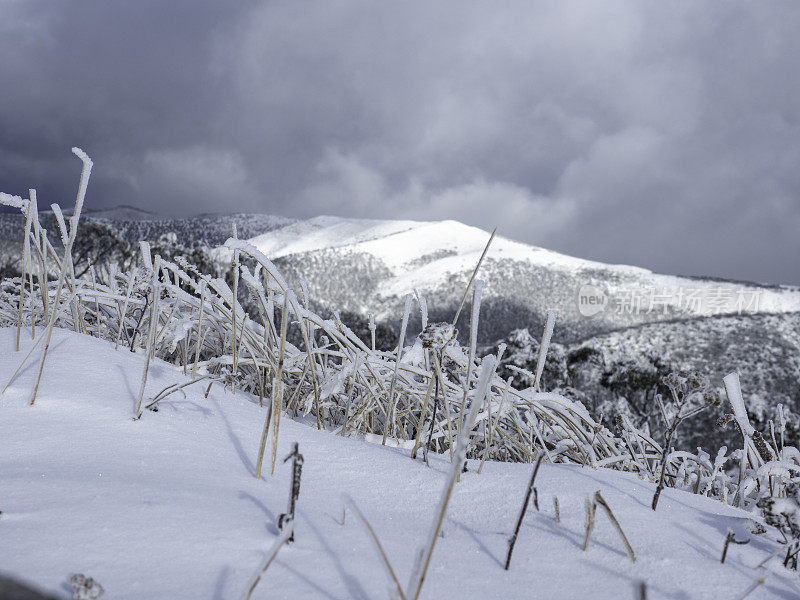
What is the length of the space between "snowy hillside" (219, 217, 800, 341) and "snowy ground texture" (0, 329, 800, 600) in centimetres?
4654

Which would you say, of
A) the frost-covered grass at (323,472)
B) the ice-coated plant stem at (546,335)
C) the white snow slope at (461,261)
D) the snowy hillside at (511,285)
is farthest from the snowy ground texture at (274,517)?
the white snow slope at (461,261)

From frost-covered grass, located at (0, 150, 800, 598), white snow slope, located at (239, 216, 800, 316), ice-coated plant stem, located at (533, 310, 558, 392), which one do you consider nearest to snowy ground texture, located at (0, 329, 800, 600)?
frost-covered grass, located at (0, 150, 800, 598)

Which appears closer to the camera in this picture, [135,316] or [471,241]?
[135,316]

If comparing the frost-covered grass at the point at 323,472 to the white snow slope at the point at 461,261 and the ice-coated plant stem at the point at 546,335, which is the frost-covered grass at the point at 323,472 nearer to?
the ice-coated plant stem at the point at 546,335

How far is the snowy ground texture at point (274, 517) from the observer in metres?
0.54

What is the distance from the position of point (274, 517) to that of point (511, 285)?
8097cm

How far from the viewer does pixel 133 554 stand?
21.2 inches

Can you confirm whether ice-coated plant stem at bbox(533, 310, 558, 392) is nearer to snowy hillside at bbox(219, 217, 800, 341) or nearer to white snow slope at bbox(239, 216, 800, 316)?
snowy hillside at bbox(219, 217, 800, 341)

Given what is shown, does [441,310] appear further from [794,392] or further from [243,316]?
[243,316]

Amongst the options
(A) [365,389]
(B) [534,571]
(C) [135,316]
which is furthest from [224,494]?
(C) [135,316]

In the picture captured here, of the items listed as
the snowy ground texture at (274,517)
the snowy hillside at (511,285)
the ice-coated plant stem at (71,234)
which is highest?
the snowy hillside at (511,285)

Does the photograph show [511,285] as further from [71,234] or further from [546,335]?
[71,234]

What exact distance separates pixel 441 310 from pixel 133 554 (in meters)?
73.0

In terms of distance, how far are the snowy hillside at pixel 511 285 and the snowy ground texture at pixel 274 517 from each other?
46541mm
